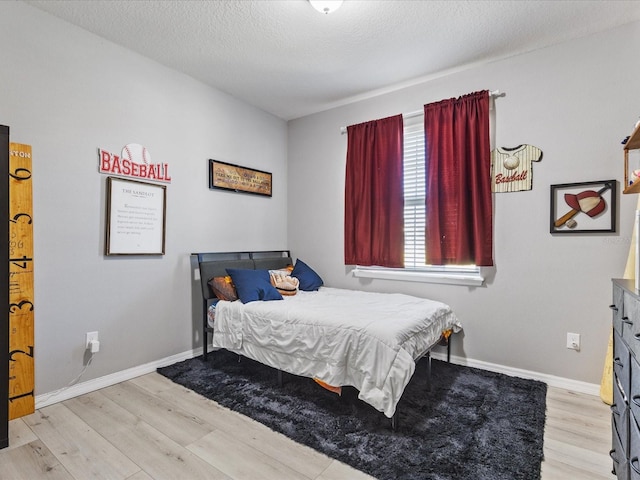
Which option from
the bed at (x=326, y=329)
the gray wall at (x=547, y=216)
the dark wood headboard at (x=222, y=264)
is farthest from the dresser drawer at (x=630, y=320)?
the dark wood headboard at (x=222, y=264)

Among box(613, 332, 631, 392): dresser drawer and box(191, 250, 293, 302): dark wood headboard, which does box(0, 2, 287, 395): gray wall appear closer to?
box(191, 250, 293, 302): dark wood headboard

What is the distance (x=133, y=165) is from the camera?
2.69 m

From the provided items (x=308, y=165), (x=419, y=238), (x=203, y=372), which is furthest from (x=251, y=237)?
(x=419, y=238)

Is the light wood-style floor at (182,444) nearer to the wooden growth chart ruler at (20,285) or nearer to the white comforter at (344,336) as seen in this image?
the wooden growth chart ruler at (20,285)

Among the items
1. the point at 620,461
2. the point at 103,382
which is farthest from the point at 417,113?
the point at 103,382

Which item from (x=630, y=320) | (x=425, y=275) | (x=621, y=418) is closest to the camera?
(x=630, y=320)

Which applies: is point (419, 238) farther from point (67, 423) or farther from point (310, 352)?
point (67, 423)

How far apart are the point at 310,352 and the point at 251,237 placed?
1.85m

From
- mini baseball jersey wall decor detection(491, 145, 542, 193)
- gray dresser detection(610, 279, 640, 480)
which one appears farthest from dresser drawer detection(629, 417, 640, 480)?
mini baseball jersey wall decor detection(491, 145, 542, 193)

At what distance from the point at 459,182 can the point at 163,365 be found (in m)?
3.09

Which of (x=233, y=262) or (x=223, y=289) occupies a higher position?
(x=233, y=262)

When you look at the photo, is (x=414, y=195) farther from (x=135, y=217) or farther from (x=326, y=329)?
(x=135, y=217)

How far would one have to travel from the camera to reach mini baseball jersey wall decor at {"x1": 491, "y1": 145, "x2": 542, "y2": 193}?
8.63 ft

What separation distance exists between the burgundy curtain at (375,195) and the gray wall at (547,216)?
0.44m
